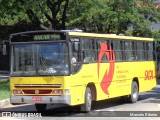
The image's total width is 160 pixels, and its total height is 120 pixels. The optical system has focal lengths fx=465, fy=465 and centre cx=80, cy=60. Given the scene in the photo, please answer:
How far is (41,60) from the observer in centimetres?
1469

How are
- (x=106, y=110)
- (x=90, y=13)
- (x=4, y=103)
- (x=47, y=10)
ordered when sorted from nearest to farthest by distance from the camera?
(x=106, y=110), (x=4, y=103), (x=47, y=10), (x=90, y=13)

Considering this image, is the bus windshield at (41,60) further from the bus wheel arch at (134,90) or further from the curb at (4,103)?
the bus wheel arch at (134,90)

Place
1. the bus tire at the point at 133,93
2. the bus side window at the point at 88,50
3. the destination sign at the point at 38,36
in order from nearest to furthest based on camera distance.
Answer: the destination sign at the point at 38,36 → the bus side window at the point at 88,50 → the bus tire at the point at 133,93

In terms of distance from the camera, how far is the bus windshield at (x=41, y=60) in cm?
1447

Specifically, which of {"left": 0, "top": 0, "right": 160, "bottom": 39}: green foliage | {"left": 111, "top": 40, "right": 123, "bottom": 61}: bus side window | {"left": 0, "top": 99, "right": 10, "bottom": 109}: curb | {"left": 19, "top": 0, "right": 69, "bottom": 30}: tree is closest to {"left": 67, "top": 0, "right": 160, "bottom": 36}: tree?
{"left": 0, "top": 0, "right": 160, "bottom": 39}: green foliage

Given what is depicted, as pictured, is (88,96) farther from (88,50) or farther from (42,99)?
(42,99)

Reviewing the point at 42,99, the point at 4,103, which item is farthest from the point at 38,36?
the point at 4,103

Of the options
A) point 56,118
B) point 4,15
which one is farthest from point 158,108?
point 4,15

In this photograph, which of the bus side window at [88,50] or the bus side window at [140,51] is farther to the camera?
the bus side window at [140,51]

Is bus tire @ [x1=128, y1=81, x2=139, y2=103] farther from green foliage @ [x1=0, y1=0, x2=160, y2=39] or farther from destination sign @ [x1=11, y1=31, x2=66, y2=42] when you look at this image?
green foliage @ [x1=0, y1=0, x2=160, y2=39]

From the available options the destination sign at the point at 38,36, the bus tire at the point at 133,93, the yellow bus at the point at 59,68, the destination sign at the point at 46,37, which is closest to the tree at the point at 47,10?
the bus tire at the point at 133,93

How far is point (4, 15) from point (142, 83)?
36.2 feet

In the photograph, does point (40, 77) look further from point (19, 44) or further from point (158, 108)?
point (158, 108)

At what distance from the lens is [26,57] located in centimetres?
1485
